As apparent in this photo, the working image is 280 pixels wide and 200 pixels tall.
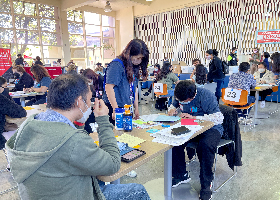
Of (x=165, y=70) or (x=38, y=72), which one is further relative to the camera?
(x=165, y=70)

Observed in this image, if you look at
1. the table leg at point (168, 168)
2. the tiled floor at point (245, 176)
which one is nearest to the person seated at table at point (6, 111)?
the tiled floor at point (245, 176)

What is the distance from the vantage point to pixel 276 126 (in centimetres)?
427

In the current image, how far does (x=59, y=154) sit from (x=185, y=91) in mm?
1441

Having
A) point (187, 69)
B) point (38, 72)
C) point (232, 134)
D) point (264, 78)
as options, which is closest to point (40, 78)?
point (38, 72)

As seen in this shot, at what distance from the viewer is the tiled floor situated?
2209 mm

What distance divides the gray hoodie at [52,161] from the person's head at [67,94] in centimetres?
11

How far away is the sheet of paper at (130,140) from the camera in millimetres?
1539

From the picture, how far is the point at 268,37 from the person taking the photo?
352 inches

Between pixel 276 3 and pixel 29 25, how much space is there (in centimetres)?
1169

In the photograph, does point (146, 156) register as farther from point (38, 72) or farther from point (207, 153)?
point (38, 72)

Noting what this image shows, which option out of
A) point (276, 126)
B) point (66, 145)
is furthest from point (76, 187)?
point (276, 126)

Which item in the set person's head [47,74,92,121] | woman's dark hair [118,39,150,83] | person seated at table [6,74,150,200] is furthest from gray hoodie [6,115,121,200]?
woman's dark hair [118,39,150,83]

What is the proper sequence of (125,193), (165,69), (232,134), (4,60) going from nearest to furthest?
(125,193) → (232,134) → (4,60) → (165,69)

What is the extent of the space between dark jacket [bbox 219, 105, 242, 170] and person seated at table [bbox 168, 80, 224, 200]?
0.37ft
